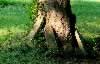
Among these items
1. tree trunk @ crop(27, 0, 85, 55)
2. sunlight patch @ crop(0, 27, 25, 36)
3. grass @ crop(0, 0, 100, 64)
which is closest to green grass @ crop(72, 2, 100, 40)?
grass @ crop(0, 0, 100, 64)

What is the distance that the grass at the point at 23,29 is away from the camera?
8.09 metres

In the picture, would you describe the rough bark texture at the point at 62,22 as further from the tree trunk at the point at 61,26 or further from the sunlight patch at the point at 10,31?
the sunlight patch at the point at 10,31

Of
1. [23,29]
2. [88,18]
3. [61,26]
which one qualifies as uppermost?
[61,26]

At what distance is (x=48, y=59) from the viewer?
8.04m

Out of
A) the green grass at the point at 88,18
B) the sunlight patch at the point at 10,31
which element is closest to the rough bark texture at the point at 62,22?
the green grass at the point at 88,18

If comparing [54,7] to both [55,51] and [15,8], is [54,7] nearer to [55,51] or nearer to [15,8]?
[55,51]

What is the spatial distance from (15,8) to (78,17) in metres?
3.05

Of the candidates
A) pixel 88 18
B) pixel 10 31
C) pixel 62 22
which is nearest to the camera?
pixel 62 22

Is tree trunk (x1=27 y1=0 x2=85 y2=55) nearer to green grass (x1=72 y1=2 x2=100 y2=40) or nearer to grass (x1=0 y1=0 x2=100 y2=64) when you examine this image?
grass (x1=0 y1=0 x2=100 y2=64)

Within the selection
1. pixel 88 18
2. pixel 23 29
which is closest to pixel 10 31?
pixel 23 29

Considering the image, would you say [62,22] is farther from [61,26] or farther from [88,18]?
[88,18]

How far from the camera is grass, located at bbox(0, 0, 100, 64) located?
8094 mm

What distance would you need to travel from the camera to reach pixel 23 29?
1123 cm

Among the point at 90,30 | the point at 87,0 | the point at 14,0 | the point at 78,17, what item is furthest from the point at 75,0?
the point at 90,30
